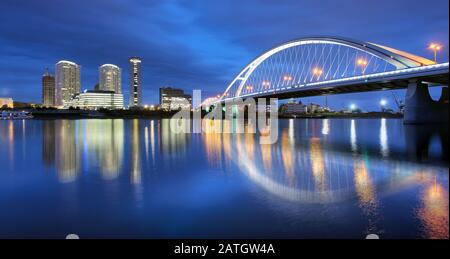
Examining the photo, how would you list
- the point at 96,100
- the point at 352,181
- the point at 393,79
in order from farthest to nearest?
the point at 96,100 < the point at 393,79 < the point at 352,181

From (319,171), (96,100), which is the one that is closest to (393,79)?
(319,171)

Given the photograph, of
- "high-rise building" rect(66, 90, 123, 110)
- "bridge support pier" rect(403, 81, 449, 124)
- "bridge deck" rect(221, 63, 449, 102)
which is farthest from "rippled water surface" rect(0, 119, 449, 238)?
"high-rise building" rect(66, 90, 123, 110)

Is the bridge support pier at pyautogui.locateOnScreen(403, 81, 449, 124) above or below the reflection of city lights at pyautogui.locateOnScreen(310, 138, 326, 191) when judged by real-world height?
above

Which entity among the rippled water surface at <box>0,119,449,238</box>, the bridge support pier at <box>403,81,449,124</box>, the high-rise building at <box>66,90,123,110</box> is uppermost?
the high-rise building at <box>66,90,123,110</box>

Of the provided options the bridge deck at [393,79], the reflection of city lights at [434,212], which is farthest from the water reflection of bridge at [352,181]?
the bridge deck at [393,79]

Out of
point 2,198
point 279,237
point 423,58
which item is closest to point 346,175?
point 279,237

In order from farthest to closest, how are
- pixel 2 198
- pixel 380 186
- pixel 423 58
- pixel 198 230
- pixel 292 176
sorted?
pixel 423 58, pixel 292 176, pixel 380 186, pixel 2 198, pixel 198 230

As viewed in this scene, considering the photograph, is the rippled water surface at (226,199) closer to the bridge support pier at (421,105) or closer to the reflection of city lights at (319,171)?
the reflection of city lights at (319,171)

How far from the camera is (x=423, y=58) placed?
4069 centimetres

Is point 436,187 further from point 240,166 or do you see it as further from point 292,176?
point 240,166

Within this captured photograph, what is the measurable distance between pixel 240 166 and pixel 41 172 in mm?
7203

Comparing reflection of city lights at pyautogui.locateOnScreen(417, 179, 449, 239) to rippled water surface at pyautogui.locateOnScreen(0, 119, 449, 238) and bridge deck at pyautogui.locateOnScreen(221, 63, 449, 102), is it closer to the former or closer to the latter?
rippled water surface at pyautogui.locateOnScreen(0, 119, 449, 238)

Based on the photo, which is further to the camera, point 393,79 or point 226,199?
point 393,79

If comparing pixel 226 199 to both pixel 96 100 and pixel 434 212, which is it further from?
pixel 96 100
